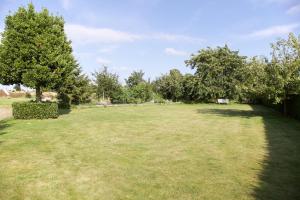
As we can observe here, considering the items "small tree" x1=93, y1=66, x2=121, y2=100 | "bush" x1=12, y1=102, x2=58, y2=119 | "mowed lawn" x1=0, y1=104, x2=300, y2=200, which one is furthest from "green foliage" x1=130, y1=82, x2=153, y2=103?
"mowed lawn" x1=0, y1=104, x2=300, y2=200

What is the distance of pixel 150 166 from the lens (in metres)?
10.2

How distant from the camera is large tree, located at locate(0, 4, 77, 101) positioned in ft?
82.9

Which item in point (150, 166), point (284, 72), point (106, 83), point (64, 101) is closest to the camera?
point (150, 166)

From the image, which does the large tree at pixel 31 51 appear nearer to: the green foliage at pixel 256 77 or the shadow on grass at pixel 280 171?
the green foliage at pixel 256 77

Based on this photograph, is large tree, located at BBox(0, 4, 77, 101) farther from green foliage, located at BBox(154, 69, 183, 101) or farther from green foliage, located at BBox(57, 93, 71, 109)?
green foliage, located at BBox(154, 69, 183, 101)

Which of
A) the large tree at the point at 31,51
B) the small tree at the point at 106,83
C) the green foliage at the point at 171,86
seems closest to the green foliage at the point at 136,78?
the green foliage at the point at 171,86

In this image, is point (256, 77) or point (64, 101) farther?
point (64, 101)

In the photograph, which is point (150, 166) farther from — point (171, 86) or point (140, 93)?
point (171, 86)

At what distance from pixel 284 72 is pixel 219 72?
33324 millimetres

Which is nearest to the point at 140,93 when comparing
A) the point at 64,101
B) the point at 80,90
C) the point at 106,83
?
the point at 106,83

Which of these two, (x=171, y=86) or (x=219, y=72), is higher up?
(x=219, y=72)

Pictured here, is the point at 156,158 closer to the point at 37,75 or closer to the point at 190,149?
the point at 190,149

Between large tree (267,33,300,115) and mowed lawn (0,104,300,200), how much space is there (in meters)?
8.57

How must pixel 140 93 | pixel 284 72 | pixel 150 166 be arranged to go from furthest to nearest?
pixel 140 93, pixel 284 72, pixel 150 166
